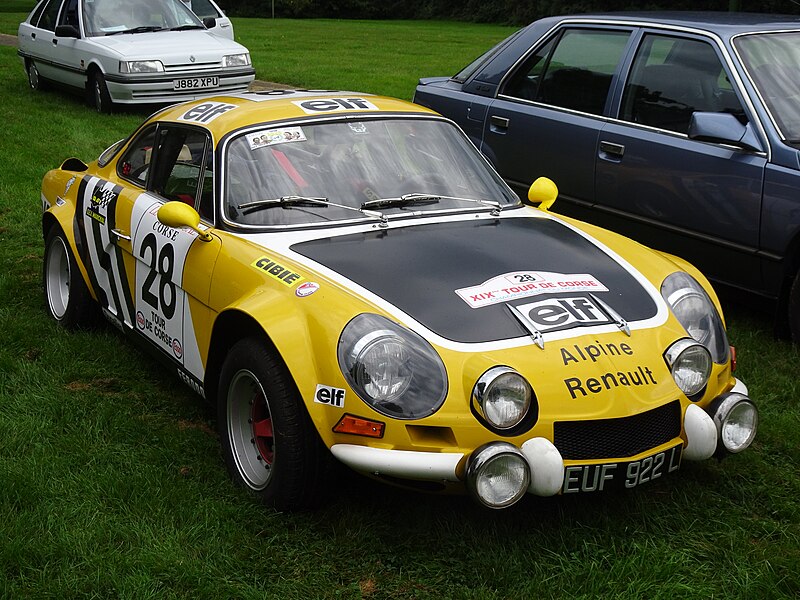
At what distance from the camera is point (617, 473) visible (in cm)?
326

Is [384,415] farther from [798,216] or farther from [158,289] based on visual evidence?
[798,216]

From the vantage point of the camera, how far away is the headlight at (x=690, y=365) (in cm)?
347

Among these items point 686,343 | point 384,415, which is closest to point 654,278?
point 686,343

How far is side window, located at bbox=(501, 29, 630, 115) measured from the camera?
245 inches

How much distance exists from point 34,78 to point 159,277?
35.1 ft

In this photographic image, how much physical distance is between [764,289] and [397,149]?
215 centimetres

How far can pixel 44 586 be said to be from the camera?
10.4ft

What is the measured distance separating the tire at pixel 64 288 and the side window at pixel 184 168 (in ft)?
2.73

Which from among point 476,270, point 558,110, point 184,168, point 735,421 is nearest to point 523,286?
point 476,270

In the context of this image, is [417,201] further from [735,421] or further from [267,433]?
[735,421]

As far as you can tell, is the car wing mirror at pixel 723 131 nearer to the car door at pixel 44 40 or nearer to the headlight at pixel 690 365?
the headlight at pixel 690 365

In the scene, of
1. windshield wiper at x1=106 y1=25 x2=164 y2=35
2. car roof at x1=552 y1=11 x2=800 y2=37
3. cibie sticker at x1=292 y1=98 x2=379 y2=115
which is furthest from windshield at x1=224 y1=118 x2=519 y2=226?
windshield wiper at x1=106 y1=25 x2=164 y2=35

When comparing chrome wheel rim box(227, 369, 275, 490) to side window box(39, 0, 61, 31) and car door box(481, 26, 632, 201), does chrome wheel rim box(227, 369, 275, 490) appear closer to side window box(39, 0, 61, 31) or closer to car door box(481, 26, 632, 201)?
car door box(481, 26, 632, 201)

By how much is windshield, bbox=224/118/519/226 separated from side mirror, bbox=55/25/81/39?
28.9 feet
